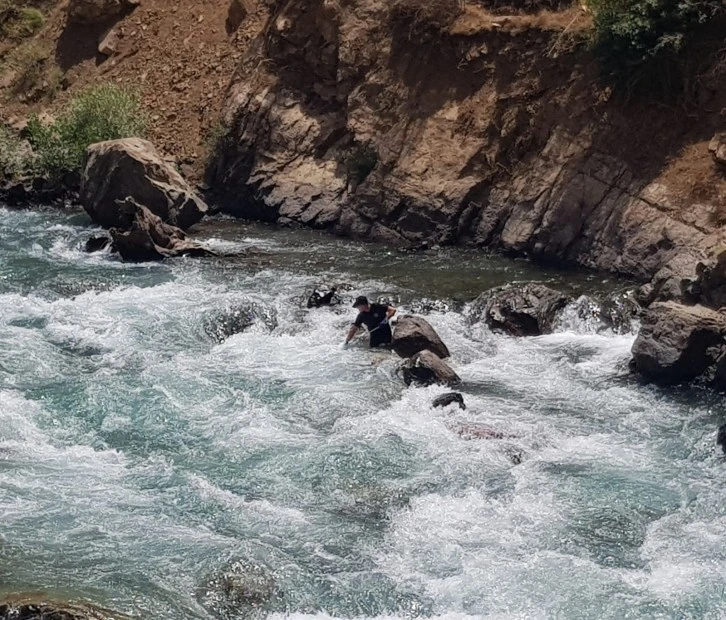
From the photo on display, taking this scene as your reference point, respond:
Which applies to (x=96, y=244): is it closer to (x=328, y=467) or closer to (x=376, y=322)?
(x=376, y=322)

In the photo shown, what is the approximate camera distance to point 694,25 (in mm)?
21250

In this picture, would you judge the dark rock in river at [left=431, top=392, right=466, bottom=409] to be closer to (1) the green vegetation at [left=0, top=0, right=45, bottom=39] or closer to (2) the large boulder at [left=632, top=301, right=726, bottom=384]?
(2) the large boulder at [left=632, top=301, right=726, bottom=384]

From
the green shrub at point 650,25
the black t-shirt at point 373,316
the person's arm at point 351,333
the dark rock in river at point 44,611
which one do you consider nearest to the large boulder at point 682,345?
the black t-shirt at point 373,316

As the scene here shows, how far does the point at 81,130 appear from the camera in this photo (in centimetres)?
2770

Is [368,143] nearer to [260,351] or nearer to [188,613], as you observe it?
[260,351]

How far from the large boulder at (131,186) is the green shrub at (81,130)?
256 centimetres

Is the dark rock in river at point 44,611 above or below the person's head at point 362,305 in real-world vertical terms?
below

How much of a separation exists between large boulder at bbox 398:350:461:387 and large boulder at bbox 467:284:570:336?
229 centimetres

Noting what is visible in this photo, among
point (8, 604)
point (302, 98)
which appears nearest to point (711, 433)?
point (8, 604)

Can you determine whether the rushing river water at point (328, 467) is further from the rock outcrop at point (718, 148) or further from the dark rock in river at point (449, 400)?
the rock outcrop at point (718, 148)

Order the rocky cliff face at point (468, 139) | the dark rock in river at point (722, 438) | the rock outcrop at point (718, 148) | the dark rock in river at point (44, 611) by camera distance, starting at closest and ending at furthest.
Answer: the dark rock in river at point (44, 611) < the dark rock in river at point (722, 438) < the rock outcrop at point (718, 148) < the rocky cliff face at point (468, 139)

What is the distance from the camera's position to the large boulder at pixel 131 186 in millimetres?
24031

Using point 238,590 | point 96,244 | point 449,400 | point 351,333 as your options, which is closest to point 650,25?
point 351,333

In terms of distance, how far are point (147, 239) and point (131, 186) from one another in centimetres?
222
